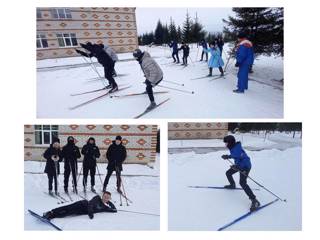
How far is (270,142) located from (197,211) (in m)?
1.06

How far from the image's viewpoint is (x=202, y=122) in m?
3.15

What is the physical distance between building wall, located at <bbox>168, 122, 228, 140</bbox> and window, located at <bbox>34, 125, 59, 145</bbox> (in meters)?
1.11

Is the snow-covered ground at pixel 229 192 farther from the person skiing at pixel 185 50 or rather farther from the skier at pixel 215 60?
the person skiing at pixel 185 50

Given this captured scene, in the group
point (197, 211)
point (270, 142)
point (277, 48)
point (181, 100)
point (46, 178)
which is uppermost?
point (277, 48)

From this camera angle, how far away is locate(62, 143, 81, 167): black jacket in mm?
3164

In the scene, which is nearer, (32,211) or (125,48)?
(32,211)

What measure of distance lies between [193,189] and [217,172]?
30 centimetres

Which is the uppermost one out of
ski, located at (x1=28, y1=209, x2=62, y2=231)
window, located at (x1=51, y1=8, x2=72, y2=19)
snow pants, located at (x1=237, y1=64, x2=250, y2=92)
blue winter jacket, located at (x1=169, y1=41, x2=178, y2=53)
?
window, located at (x1=51, y1=8, x2=72, y2=19)

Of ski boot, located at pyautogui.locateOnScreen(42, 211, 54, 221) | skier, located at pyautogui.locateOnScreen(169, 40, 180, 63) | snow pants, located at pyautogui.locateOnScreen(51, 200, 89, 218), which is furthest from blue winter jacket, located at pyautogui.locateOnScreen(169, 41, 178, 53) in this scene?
ski boot, located at pyautogui.locateOnScreen(42, 211, 54, 221)

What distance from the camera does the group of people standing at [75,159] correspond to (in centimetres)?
315

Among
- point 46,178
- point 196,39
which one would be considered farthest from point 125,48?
point 46,178

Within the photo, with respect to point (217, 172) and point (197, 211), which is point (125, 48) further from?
point (197, 211)

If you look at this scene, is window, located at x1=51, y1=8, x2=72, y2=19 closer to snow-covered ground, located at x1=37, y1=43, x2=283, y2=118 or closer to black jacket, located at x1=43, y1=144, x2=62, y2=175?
snow-covered ground, located at x1=37, y1=43, x2=283, y2=118

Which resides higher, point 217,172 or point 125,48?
point 125,48
